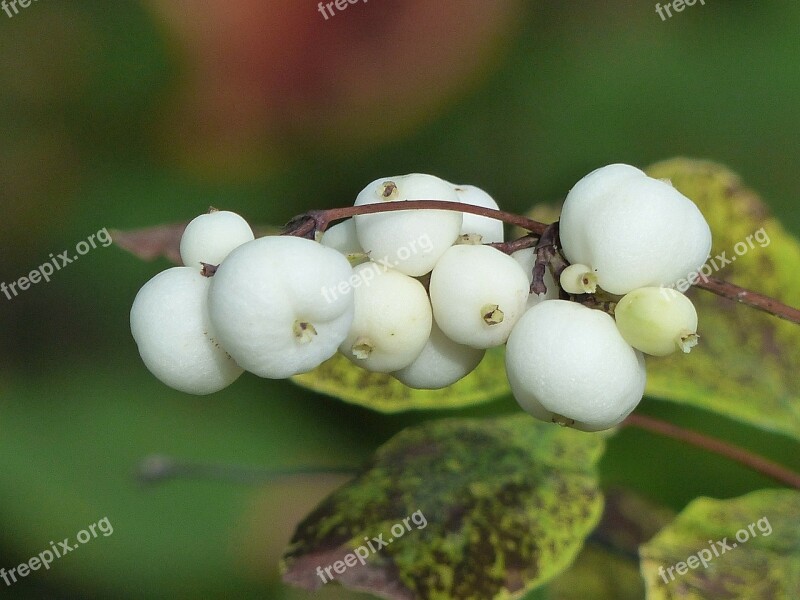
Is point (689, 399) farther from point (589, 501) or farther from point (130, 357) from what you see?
point (130, 357)

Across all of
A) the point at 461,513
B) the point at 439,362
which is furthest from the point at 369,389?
the point at 439,362

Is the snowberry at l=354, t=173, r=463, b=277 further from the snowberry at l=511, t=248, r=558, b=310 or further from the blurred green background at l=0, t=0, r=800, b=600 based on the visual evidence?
the blurred green background at l=0, t=0, r=800, b=600

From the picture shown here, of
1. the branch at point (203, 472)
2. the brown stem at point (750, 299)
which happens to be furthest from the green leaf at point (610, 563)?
the brown stem at point (750, 299)

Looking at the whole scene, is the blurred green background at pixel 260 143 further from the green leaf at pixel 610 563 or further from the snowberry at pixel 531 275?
the snowberry at pixel 531 275

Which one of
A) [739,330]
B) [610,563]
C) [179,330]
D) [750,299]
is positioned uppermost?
[179,330]

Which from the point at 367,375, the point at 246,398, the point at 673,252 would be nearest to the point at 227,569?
the point at 246,398

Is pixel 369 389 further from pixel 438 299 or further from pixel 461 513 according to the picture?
pixel 438 299

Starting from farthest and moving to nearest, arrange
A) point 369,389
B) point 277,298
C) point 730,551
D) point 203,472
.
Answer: point 203,472, point 369,389, point 730,551, point 277,298
